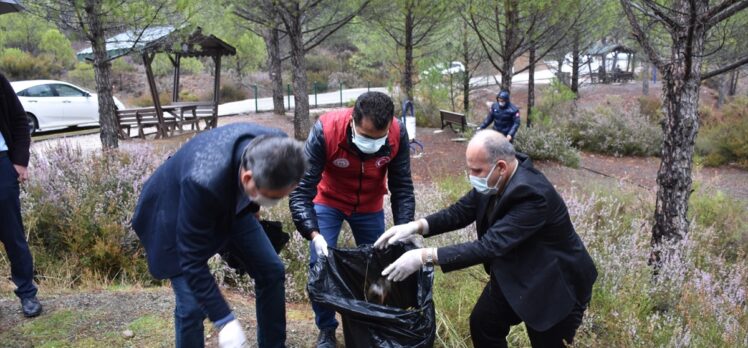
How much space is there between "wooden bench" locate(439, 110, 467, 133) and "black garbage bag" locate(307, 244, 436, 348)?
33.2 ft

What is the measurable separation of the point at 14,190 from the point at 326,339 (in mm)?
1996

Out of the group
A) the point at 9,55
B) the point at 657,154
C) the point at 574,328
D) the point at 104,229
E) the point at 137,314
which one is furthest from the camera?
the point at 9,55

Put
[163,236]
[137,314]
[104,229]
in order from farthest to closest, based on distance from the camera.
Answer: [104,229]
[137,314]
[163,236]

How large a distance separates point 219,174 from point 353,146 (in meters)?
1.11

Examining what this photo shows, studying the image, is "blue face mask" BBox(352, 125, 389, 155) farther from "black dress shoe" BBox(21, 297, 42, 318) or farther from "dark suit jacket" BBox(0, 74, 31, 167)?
"black dress shoe" BBox(21, 297, 42, 318)

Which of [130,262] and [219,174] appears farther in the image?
[130,262]

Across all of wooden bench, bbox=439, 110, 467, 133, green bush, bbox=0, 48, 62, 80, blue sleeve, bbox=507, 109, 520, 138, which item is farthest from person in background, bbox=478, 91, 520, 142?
green bush, bbox=0, 48, 62, 80

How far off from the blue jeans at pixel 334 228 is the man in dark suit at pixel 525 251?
28.3 inches

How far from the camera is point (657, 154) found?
12.6 metres

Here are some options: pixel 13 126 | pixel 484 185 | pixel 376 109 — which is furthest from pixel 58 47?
pixel 484 185

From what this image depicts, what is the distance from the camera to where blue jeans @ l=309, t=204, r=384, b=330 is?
3.09 metres

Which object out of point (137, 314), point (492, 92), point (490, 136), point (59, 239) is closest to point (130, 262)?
point (59, 239)

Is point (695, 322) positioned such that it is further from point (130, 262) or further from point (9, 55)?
point (9, 55)

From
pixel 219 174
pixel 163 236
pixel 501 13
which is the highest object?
pixel 501 13
